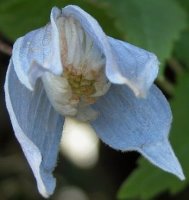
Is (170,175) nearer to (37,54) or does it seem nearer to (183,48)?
(183,48)

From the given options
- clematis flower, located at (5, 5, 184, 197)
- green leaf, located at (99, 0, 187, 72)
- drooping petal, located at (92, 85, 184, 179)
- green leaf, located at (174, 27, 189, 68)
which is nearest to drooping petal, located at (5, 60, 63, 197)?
clematis flower, located at (5, 5, 184, 197)

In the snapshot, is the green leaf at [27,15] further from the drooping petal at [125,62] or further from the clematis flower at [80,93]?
the drooping petal at [125,62]

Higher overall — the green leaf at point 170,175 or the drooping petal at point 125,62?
the drooping petal at point 125,62

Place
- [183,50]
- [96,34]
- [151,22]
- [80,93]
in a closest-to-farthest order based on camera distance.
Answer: [96,34] < [80,93] < [151,22] < [183,50]

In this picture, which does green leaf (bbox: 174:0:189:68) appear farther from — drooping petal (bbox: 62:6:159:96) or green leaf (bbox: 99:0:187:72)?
drooping petal (bbox: 62:6:159:96)

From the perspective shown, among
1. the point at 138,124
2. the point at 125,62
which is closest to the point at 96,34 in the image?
the point at 125,62

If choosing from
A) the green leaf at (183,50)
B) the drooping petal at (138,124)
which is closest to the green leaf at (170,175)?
the green leaf at (183,50)
